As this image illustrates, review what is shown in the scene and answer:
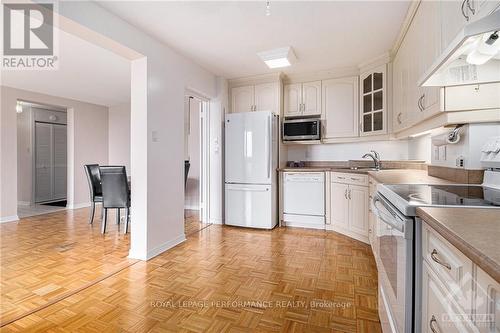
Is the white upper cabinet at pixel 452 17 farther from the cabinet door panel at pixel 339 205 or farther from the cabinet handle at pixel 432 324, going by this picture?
the cabinet door panel at pixel 339 205

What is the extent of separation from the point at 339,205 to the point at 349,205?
18 centimetres

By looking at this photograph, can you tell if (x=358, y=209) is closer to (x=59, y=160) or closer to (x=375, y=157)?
(x=375, y=157)

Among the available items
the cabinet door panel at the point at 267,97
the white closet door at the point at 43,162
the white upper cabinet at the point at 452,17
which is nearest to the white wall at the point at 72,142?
the white closet door at the point at 43,162

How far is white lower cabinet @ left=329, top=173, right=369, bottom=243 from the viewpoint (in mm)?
2949

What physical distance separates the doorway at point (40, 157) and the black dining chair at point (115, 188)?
2631 mm

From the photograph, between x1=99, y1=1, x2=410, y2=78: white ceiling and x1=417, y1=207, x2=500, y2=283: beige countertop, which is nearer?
x1=417, y1=207, x2=500, y2=283: beige countertop

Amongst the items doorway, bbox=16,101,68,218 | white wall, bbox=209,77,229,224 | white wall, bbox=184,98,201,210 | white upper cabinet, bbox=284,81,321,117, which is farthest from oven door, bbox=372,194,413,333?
doorway, bbox=16,101,68,218

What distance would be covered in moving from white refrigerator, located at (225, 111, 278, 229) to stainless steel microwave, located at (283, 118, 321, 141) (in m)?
0.19

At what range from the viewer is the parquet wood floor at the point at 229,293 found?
153 centimetres

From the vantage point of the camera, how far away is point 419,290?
903mm

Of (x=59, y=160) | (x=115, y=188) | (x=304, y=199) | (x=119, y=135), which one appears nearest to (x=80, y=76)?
(x=115, y=188)

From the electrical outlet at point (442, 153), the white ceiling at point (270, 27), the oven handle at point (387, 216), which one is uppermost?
the white ceiling at point (270, 27)

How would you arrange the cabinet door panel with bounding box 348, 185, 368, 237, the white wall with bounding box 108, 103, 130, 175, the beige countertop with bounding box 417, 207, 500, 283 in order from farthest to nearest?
the white wall with bounding box 108, 103, 130, 175 → the cabinet door panel with bounding box 348, 185, 368, 237 → the beige countertop with bounding box 417, 207, 500, 283

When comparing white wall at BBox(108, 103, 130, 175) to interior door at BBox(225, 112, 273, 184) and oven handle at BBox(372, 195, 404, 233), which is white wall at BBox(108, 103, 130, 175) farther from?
oven handle at BBox(372, 195, 404, 233)
